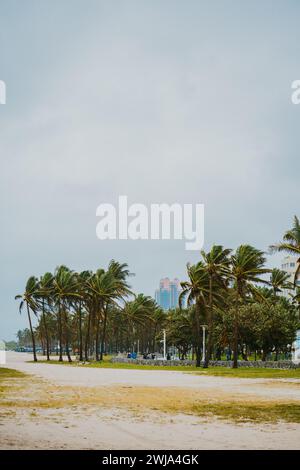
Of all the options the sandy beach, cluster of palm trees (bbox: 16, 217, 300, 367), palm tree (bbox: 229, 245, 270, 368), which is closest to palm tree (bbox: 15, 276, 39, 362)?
cluster of palm trees (bbox: 16, 217, 300, 367)

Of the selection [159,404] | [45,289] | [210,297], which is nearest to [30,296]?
[45,289]

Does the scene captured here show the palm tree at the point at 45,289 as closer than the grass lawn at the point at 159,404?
No

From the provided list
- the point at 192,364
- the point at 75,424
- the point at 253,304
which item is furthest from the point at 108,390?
the point at 253,304

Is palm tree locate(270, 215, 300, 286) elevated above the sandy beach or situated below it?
above

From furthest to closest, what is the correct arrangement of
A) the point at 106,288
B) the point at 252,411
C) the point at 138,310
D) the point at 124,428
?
the point at 138,310 → the point at 106,288 → the point at 252,411 → the point at 124,428

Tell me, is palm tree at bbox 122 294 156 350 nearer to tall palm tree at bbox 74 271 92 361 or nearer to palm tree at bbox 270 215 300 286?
tall palm tree at bbox 74 271 92 361

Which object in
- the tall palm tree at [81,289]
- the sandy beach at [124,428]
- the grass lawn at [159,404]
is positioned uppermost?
the tall palm tree at [81,289]

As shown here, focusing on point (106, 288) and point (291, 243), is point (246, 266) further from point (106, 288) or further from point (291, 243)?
point (106, 288)

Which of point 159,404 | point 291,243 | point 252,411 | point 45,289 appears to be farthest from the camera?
point 45,289

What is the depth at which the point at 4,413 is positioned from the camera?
1518 centimetres

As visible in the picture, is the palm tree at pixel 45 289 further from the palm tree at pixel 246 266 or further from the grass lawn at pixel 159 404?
the grass lawn at pixel 159 404

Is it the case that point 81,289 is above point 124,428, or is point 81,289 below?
above

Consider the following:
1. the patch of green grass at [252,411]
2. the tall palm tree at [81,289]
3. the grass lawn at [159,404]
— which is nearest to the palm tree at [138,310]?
the tall palm tree at [81,289]
